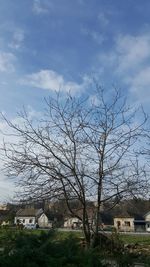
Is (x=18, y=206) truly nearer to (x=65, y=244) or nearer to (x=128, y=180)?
(x=128, y=180)

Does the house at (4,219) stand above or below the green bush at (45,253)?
above

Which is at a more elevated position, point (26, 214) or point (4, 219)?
point (26, 214)

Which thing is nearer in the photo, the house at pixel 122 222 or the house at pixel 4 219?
the house at pixel 4 219

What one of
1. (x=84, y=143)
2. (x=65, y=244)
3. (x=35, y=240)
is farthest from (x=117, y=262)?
(x=84, y=143)

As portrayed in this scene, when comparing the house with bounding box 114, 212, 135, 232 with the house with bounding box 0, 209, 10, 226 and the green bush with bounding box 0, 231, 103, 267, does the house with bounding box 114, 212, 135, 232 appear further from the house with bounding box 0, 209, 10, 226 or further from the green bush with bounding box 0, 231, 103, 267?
the green bush with bounding box 0, 231, 103, 267

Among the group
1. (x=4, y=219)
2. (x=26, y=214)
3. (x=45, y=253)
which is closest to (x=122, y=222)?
(x=26, y=214)

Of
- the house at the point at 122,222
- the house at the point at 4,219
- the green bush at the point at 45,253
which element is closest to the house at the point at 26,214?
the house at the point at 4,219

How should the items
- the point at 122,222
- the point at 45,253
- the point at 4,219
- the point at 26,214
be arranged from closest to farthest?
the point at 45,253, the point at 4,219, the point at 26,214, the point at 122,222

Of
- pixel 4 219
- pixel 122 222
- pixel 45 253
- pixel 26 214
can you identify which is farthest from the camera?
pixel 122 222

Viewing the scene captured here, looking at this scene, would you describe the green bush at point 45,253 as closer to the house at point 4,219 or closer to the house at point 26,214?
the house at point 26,214

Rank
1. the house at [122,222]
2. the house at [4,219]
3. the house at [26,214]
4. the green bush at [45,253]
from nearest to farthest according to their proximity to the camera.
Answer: the green bush at [45,253] → the house at [26,214] → the house at [4,219] → the house at [122,222]

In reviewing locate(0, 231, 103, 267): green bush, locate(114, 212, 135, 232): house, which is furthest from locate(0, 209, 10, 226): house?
locate(0, 231, 103, 267): green bush

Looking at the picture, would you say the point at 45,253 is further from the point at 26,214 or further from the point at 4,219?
the point at 26,214

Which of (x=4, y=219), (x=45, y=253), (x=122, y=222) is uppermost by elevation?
(x=122, y=222)
